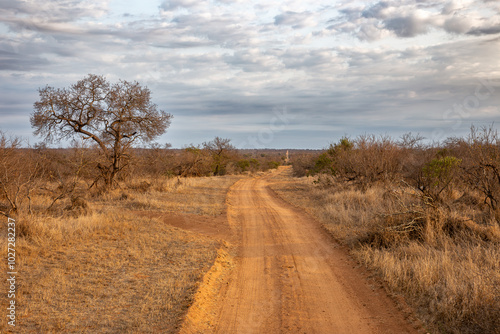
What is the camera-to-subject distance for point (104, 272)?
688 centimetres

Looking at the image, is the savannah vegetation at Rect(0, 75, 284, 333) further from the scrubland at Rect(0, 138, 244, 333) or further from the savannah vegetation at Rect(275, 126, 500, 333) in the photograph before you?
the savannah vegetation at Rect(275, 126, 500, 333)

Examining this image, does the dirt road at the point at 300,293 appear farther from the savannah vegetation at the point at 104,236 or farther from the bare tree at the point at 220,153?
the bare tree at the point at 220,153

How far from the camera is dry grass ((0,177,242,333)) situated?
4.88 metres

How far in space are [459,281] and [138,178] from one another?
20363 millimetres

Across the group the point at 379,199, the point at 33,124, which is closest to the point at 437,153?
the point at 379,199

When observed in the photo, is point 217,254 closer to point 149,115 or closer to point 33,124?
point 149,115

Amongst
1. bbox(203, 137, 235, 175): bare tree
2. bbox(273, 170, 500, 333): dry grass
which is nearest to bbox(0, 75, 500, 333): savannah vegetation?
bbox(273, 170, 500, 333): dry grass

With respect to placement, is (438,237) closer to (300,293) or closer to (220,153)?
(300,293)

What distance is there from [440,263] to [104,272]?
7.04 meters

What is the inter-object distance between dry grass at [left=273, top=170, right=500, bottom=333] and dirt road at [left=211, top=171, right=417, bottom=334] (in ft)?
1.68

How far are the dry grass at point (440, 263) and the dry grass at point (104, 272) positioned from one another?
396 cm

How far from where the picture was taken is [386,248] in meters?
8.59

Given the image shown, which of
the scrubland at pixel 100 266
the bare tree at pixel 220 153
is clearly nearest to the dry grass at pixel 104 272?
the scrubland at pixel 100 266

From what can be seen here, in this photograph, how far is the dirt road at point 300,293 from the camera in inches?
199
